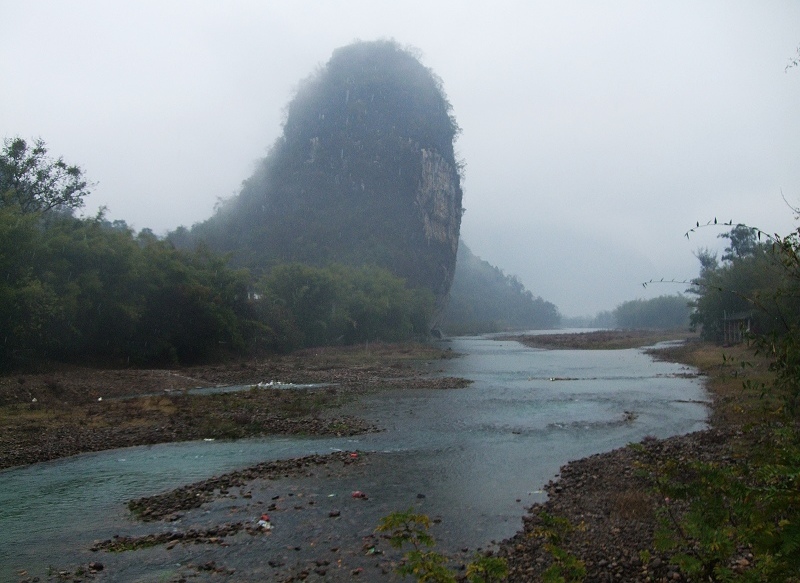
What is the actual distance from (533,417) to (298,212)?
127 metres

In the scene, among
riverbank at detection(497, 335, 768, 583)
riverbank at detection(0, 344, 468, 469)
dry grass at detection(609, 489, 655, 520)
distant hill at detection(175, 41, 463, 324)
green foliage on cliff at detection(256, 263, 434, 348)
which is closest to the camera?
riverbank at detection(497, 335, 768, 583)

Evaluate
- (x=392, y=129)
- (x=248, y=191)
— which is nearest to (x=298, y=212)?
(x=248, y=191)

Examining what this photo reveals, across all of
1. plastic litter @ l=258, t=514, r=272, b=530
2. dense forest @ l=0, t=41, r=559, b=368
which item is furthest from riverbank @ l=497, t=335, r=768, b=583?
dense forest @ l=0, t=41, r=559, b=368

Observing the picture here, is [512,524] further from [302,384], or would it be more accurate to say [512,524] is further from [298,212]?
[298,212]

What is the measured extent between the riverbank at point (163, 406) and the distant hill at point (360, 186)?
3451 inches

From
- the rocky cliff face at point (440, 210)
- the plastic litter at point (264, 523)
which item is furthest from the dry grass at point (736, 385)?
the rocky cliff face at point (440, 210)

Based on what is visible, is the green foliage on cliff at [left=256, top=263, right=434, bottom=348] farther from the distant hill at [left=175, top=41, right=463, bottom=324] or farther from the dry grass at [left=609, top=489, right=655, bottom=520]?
the dry grass at [left=609, top=489, right=655, bottom=520]

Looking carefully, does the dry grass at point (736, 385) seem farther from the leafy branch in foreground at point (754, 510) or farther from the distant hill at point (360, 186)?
the distant hill at point (360, 186)

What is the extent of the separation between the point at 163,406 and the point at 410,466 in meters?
14.9

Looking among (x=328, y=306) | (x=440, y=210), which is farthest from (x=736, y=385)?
(x=440, y=210)

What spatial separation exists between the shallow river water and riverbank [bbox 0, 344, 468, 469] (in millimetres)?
1448

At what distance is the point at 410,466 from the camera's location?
16328 millimetres

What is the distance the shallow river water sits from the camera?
1125 centimetres

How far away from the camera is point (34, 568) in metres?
9.62
